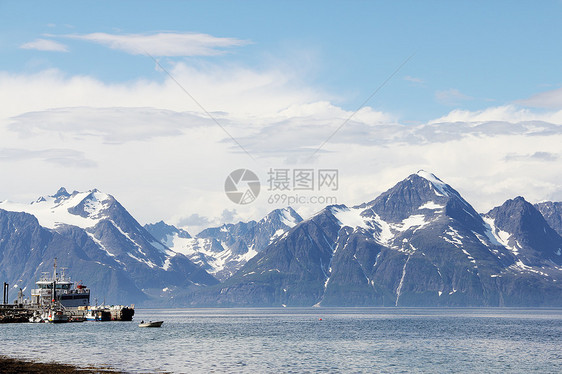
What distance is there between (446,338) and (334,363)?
74.8 m

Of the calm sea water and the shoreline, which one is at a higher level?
the shoreline

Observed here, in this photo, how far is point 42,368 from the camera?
101 metres

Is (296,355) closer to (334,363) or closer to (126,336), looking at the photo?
(334,363)

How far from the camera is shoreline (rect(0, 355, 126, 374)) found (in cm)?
9669

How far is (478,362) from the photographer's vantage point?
124 metres

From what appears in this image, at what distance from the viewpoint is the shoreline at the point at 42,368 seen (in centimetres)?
9669

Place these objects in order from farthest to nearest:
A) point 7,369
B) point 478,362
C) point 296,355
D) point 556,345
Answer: point 556,345
point 296,355
point 478,362
point 7,369

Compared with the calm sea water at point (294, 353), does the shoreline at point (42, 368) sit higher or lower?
higher

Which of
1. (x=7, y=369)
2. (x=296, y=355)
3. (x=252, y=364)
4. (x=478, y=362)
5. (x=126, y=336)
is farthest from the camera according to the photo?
(x=126, y=336)

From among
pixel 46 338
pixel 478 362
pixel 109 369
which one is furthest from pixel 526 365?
pixel 46 338

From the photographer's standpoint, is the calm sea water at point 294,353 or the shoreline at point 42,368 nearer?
the shoreline at point 42,368

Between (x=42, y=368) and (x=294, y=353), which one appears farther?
(x=294, y=353)

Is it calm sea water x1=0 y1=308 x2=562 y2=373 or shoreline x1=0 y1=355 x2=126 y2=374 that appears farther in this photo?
calm sea water x1=0 y1=308 x2=562 y2=373

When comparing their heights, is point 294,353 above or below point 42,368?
below
